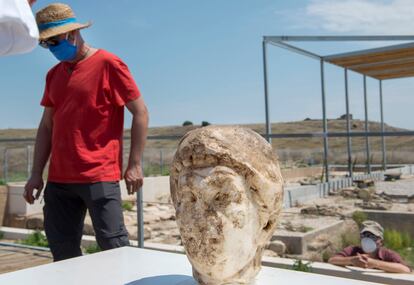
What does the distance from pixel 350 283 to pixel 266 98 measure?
454 cm

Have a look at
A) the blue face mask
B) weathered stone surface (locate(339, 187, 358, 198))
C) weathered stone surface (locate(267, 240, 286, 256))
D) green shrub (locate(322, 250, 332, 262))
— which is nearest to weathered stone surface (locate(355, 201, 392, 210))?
weathered stone surface (locate(339, 187, 358, 198))

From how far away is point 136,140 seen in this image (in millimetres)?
2777

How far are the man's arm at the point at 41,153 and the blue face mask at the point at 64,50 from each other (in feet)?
1.14

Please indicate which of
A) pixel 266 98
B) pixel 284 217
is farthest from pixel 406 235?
pixel 266 98

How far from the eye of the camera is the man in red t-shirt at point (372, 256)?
159 inches

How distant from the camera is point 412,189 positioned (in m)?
8.47

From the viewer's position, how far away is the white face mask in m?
4.20

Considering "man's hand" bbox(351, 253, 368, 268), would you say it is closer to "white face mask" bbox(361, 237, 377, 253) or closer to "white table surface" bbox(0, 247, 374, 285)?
"white face mask" bbox(361, 237, 377, 253)

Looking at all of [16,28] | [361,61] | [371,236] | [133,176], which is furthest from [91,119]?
[361,61]

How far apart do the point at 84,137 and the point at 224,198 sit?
44.9 inches

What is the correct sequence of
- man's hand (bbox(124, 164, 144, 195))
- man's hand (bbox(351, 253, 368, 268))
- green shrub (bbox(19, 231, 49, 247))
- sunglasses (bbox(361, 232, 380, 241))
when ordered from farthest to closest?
green shrub (bbox(19, 231, 49, 247)) → sunglasses (bbox(361, 232, 380, 241)) → man's hand (bbox(351, 253, 368, 268)) → man's hand (bbox(124, 164, 144, 195))

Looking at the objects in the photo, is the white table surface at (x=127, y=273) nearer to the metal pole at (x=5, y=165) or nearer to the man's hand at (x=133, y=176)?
the man's hand at (x=133, y=176)

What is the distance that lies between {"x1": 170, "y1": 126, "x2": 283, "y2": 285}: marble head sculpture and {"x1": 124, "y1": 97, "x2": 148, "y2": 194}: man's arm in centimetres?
88

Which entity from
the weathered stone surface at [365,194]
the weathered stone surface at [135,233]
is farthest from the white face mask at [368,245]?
the weathered stone surface at [365,194]
